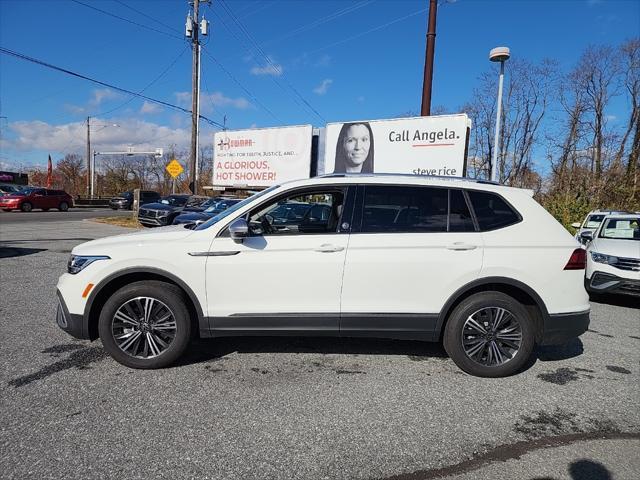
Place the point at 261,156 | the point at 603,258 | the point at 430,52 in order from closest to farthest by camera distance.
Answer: the point at 603,258 → the point at 430,52 → the point at 261,156

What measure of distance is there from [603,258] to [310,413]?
6252 mm

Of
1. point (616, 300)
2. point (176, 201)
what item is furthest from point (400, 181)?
point (176, 201)

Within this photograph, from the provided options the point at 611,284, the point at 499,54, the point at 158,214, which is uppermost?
the point at 499,54

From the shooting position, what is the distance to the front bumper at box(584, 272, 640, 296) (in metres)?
6.48

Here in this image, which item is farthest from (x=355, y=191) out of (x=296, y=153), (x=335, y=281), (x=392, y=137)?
(x=296, y=153)

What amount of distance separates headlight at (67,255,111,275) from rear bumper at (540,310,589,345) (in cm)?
405

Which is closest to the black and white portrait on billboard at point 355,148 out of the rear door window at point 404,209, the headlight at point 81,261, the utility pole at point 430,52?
the utility pole at point 430,52

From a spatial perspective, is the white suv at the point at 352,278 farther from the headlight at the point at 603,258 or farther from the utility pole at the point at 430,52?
the utility pole at the point at 430,52

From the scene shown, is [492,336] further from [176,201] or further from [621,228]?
[176,201]

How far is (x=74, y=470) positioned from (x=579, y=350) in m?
4.97

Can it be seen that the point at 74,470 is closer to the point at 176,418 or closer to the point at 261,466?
the point at 176,418

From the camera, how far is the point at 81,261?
3.69 metres

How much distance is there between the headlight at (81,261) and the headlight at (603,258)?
7410 millimetres

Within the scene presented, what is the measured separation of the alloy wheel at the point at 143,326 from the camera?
365 cm
